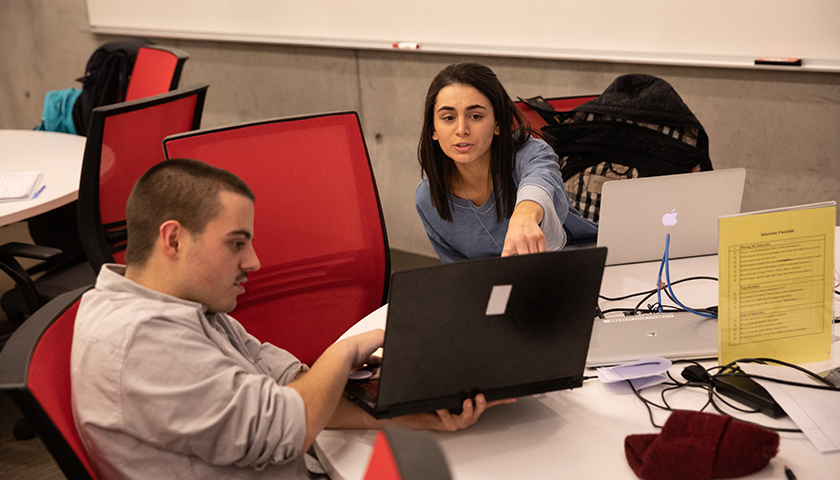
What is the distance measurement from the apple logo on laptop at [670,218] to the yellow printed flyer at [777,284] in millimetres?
388

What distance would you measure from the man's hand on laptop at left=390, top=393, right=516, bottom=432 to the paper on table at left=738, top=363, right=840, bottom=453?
0.42m

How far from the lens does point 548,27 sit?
302 cm

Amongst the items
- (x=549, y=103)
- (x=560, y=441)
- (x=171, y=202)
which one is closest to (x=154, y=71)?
(x=549, y=103)

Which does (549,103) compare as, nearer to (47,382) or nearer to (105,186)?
(105,186)

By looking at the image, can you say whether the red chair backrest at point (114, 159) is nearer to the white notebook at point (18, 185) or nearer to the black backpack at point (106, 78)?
the white notebook at point (18, 185)

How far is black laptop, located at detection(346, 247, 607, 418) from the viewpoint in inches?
35.1

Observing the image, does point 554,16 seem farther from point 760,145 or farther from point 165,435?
point 165,435

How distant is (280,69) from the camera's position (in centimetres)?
402

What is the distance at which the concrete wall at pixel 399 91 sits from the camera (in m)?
2.59

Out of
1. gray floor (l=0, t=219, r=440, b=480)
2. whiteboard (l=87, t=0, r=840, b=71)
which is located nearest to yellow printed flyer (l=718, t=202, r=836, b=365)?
whiteboard (l=87, t=0, r=840, b=71)

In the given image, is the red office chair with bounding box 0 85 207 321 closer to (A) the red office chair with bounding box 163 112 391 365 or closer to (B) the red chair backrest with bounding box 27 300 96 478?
(A) the red office chair with bounding box 163 112 391 365

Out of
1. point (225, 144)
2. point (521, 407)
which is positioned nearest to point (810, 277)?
point (521, 407)

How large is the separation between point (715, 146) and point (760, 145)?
0.57ft

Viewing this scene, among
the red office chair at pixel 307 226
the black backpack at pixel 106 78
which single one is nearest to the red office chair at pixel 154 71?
the black backpack at pixel 106 78
